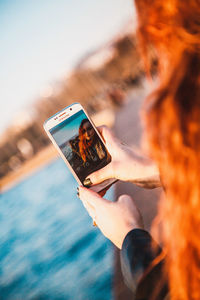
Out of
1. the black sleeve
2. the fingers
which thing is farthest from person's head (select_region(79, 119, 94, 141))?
the black sleeve

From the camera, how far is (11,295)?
3.80 m

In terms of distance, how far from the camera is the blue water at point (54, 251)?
10.2 ft

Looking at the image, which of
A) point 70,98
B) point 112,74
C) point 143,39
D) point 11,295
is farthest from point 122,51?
point 143,39

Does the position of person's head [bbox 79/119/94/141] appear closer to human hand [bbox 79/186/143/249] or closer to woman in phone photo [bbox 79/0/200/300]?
human hand [bbox 79/186/143/249]

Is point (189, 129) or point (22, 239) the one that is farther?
point (22, 239)

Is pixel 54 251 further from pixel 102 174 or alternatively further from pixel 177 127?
pixel 177 127

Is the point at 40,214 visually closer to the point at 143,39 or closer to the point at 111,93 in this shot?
the point at 143,39

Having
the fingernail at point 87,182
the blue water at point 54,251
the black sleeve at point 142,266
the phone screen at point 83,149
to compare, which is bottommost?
the blue water at point 54,251

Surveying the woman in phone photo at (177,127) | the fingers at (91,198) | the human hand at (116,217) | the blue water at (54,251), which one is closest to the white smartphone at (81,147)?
the fingers at (91,198)

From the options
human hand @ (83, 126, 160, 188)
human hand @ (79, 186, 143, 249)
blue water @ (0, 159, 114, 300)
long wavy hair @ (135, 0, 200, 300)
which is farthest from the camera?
blue water @ (0, 159, 114, 300)

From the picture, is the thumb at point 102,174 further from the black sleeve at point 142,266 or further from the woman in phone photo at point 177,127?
the woman in phone photo at point 177,127

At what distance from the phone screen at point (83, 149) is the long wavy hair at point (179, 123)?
2.86 feet

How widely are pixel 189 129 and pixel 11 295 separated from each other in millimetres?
4464

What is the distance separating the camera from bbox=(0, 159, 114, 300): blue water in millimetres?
3109
